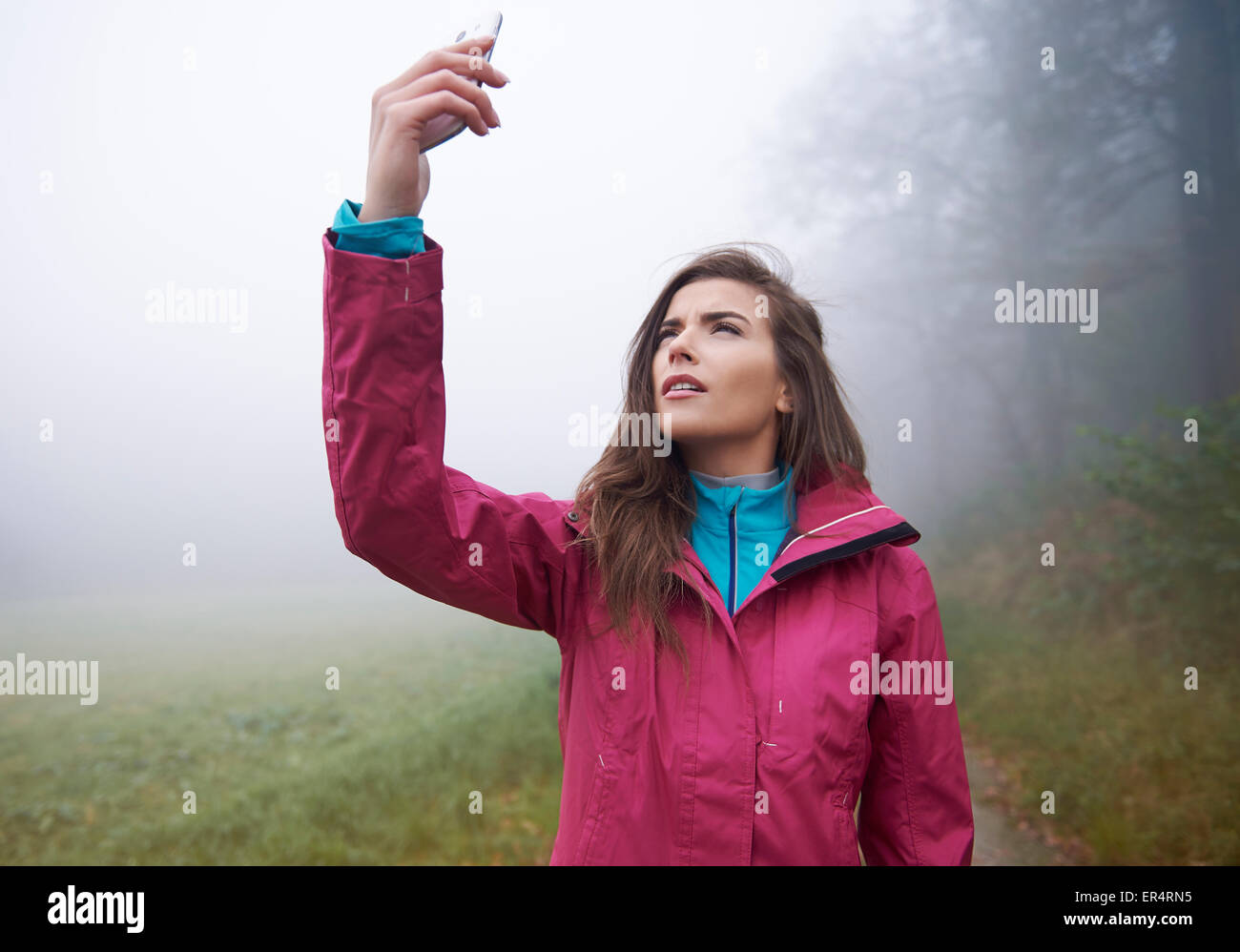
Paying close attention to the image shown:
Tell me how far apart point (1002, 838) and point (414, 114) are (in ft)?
16.7

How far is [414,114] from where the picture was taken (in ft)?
4.25

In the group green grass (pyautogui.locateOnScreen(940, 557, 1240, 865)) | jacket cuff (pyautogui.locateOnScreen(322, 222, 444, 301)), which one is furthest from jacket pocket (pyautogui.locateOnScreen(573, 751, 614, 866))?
green grass (pyautogui.locateOnScreen(940, 557, 1240, 865))

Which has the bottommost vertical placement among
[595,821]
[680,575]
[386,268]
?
[595,821]

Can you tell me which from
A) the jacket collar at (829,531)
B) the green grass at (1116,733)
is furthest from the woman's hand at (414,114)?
the green grass at (1116,733)

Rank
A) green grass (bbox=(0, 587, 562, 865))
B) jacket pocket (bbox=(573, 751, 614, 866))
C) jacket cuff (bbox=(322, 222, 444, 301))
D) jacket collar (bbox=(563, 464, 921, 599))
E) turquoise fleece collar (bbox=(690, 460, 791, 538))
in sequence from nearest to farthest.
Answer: jacket cuff (bbox=(322, 222, 444, 301)) → jacket pocket (bbox=(573, 751, 614, 866)) → jacket collar (bbox=(563, 464, 921, 599)) → turquoise fleece collar (bbox=(690, 460, 791, 538)) → green grass (bbox=(0, 587, 562, 865))

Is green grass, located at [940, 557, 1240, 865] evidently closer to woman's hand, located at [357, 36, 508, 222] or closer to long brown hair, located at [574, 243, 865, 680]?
long brown hair, located at [574, 243, 865, 680]

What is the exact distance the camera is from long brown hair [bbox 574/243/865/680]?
167 cm

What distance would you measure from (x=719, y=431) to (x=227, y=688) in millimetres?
3467

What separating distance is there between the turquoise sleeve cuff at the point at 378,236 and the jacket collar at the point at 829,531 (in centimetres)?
69

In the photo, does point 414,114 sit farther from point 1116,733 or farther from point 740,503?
point 1116,733

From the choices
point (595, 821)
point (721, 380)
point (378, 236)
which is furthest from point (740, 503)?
point (378, 236)

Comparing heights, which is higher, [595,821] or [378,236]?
[378,236]

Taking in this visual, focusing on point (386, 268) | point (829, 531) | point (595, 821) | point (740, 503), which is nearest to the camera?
point (386, 268)

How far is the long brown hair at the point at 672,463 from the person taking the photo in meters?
1.67
